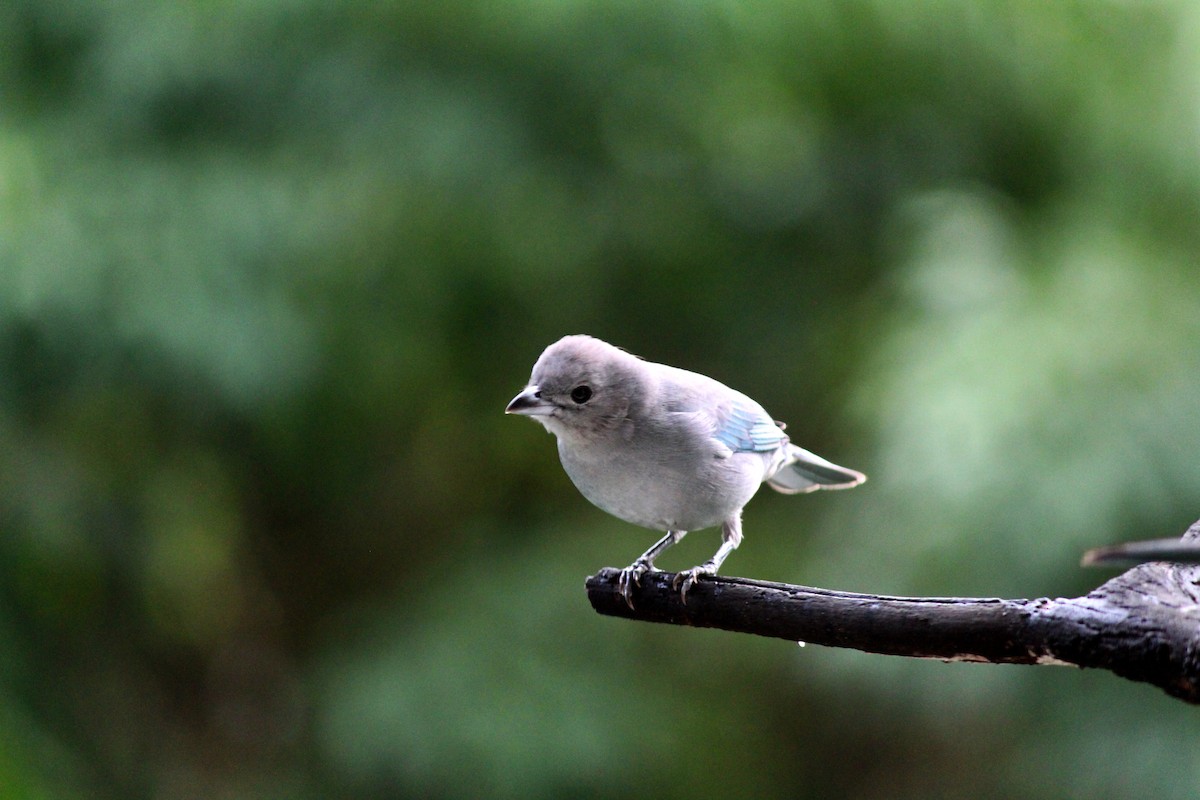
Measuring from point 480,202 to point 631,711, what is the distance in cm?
189

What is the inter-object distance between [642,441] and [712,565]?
26 centimetres

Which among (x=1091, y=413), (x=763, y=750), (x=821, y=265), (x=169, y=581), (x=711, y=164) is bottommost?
(x=763, y=750)

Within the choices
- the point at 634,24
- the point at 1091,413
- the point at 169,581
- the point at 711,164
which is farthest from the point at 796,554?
the point at 169,581

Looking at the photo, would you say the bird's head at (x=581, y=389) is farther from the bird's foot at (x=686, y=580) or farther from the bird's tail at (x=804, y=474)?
the bird's tail at (x=804, y=474)

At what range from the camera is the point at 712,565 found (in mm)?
2223

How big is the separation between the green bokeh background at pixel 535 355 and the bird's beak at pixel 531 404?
6.11ft

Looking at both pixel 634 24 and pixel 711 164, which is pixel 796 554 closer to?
pixel 711 164

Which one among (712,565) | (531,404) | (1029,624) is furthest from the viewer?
(712,565)

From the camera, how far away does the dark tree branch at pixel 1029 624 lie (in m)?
1.46

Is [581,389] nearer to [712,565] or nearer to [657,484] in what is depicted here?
[657,484]

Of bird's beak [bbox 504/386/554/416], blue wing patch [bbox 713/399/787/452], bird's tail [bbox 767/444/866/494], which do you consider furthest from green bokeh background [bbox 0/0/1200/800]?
bird's beak [bbox 504/386/554/416]

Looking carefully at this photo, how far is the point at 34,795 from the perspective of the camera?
11.6 feet

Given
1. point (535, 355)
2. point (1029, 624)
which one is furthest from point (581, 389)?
point (535, 355)

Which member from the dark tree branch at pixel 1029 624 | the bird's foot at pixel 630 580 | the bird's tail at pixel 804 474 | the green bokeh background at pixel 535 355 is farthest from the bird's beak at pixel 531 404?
the green bokeh background at pixel 535 355
